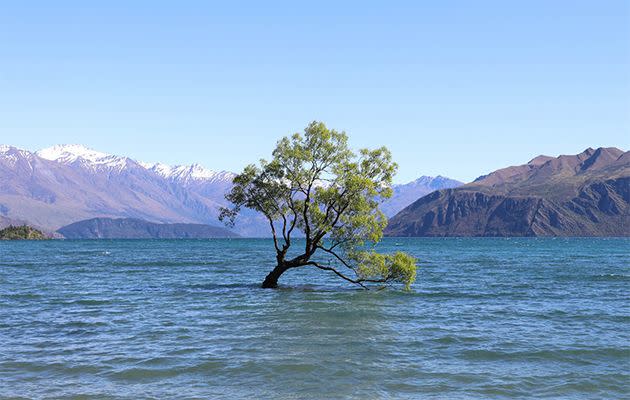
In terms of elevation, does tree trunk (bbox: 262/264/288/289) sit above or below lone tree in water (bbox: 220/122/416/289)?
below

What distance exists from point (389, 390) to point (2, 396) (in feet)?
44.2

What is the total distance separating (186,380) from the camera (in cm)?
2339

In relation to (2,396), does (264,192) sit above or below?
above

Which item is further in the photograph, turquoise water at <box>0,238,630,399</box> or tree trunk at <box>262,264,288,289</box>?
tree trunk at <box>262,264,288,289</box>

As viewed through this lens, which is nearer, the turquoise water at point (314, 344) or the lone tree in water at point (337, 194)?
the turquoise water at point (314, 344)

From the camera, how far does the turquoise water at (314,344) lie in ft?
73.9

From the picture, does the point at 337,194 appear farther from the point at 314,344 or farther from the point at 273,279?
the point at 314,344

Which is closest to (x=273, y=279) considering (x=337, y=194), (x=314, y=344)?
(x=337, y=194)

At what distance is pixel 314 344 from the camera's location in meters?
30.4

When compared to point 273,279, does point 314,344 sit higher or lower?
lower

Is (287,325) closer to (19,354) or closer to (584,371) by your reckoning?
(19,354)

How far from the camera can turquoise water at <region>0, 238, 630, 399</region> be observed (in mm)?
22516

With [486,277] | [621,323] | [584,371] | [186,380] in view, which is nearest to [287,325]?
[186,380]

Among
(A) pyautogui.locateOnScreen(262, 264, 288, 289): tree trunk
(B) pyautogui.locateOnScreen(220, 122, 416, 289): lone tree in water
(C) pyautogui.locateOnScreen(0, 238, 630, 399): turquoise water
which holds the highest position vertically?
(B) pyautogui.locateOnScreen(220, 122, 416, 289): lone tree in water
